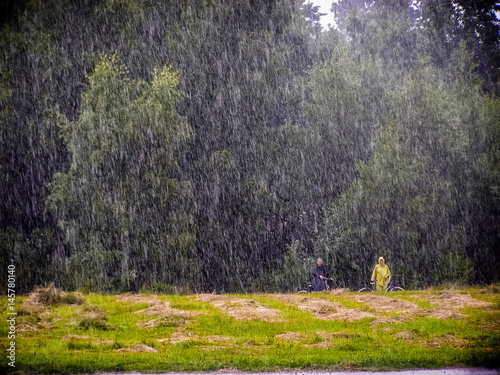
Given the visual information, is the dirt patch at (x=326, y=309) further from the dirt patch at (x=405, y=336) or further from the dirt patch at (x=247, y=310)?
the dirt patch at (x=405, y=336)

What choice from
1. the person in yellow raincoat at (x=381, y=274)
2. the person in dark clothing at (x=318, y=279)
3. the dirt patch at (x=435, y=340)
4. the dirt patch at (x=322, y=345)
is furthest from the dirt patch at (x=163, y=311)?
the person in yellow raincoat at (x=381, y=274)

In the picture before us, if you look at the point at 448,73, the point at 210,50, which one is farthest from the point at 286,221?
the point at 448,73

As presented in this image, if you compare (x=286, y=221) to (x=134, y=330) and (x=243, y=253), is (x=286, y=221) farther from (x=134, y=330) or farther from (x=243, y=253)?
(x=134, y=330)

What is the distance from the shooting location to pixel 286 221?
28.8 metres

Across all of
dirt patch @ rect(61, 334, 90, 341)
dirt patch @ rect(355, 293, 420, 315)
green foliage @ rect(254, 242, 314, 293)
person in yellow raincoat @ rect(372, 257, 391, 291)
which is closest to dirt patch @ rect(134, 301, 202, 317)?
dirt patch @ rect(61, 334, 90, 341)

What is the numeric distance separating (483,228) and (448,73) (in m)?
11.1

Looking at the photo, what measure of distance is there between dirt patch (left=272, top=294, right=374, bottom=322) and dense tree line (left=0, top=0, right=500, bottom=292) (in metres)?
9.19

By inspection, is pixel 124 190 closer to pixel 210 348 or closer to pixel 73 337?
pixel 73 337

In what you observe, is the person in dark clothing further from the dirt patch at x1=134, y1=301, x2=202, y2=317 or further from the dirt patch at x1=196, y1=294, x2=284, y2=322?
the dirt patch at x1=134, y1=301, x2=202, y2=317

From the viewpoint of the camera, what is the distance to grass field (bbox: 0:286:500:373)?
332 inches

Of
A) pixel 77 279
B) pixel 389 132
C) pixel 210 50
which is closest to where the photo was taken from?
pixel 77 279

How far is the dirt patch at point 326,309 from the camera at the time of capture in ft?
42.8

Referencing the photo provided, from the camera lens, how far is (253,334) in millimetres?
11273

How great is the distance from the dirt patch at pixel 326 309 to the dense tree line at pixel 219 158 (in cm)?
919
